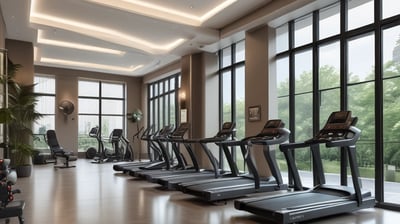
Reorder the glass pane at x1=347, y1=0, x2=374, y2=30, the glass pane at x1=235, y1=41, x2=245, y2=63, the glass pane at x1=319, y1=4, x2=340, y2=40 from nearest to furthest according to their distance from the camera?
the glass pane at x1=347, y1=0, x2=374, y2=30 → the glass pane at x1=319, y1=4, x2=340, y2=40 → the glass pane at x1=235, y1=41, x2=245, y2=63

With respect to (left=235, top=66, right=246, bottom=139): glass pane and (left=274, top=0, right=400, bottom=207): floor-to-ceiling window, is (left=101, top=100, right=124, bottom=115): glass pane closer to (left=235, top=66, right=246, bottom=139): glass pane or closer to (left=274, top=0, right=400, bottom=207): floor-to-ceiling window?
(left=235, top=66, right=246, bottom=139): glass pane

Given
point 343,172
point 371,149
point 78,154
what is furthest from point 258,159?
point 78,154

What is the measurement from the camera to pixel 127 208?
5.07 m

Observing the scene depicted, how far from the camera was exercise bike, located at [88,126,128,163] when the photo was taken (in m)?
12.9

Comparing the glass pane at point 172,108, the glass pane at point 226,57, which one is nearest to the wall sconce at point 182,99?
the glass pane at point 226,57

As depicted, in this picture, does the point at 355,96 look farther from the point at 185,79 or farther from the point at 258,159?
the point at 185,79

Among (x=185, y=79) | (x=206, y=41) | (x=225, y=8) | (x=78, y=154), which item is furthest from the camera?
(x=78, y=154)

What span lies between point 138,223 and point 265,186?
2611 mm

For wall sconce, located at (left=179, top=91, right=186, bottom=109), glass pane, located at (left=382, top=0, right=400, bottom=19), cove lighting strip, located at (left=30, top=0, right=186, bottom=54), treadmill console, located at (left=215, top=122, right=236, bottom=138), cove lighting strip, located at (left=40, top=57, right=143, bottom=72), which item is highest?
cove lighting strip, located at (left=30, top=0, right=186, bottom=54)

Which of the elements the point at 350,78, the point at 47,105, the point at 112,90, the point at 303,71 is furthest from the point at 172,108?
the point at 350,78

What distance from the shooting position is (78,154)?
48.8 ft

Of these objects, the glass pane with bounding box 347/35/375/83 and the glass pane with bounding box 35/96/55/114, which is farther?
the glass pane with bounding box 35/96/55/114

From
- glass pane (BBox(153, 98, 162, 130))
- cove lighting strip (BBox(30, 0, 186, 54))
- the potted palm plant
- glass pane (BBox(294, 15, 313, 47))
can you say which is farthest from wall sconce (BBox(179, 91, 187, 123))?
glass pane (BBox(294, 15, 313, 47))

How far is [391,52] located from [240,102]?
460 cm
